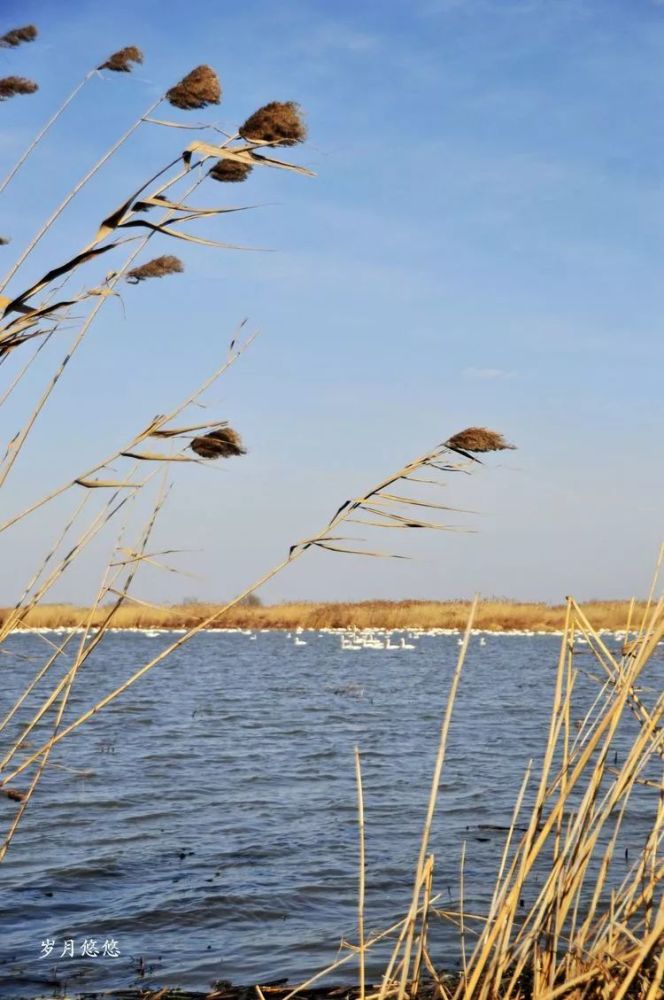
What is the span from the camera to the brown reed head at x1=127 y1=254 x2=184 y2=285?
2014mm

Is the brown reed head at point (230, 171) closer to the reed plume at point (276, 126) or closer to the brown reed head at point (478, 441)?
the reed plume at point (276, 126)

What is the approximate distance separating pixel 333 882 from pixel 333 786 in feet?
9.65

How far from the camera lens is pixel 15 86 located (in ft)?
7.07

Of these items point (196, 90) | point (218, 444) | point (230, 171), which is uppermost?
point (196, 90)

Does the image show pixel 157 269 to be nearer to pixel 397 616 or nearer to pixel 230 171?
pixel 230 171

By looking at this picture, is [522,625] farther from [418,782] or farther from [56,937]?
[56,937]

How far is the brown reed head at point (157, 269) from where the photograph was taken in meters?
2.01

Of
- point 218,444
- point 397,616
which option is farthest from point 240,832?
point 397,616

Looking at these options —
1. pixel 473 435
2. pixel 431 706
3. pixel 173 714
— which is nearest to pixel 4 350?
pixel 473 435

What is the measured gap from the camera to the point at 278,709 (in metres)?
15.1

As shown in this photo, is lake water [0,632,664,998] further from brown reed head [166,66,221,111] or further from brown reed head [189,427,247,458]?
brown reed head [166,66,221,111]

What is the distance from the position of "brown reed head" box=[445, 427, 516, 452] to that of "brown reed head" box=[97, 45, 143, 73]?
105 centimetres

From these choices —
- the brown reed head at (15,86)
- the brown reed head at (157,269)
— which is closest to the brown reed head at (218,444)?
the brown reed head at (157,269)

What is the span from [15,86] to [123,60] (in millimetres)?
235
